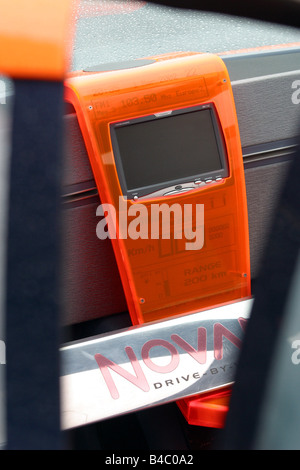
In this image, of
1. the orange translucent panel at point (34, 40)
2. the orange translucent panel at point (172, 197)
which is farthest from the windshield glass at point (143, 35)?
the orange translucent panel at point (34, 40)

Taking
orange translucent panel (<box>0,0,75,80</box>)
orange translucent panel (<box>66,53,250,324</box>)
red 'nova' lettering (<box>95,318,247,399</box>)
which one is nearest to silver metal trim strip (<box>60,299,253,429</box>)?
red 'nova' lettering (<box>95,318,247,399</box>)

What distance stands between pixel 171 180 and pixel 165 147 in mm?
80

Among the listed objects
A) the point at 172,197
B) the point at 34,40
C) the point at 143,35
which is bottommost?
the point at 172,197

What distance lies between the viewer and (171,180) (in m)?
1.18

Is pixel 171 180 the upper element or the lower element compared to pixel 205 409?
upper

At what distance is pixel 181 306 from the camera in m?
1.27

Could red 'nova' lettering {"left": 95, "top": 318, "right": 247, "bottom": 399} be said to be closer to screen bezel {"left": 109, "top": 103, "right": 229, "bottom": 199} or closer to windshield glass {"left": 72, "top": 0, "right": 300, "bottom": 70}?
screen bezel {"left": 109, "top": 103, "right": 229, "bottom": 199}

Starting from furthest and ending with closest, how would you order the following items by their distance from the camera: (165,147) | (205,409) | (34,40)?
1. (165,147)
2. (205,409)
3. (34,40)

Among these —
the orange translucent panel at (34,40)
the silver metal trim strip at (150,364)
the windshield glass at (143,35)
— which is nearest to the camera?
the orange translucent panel at (34,40)

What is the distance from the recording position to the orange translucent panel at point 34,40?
322mm

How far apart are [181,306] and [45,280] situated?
0.95 metres

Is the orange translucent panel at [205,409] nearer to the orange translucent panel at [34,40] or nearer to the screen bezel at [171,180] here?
the screen bezel at [171,180]

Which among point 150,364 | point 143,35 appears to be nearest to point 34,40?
point 150,364

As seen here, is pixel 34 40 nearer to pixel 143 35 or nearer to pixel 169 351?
pixel 169 351
